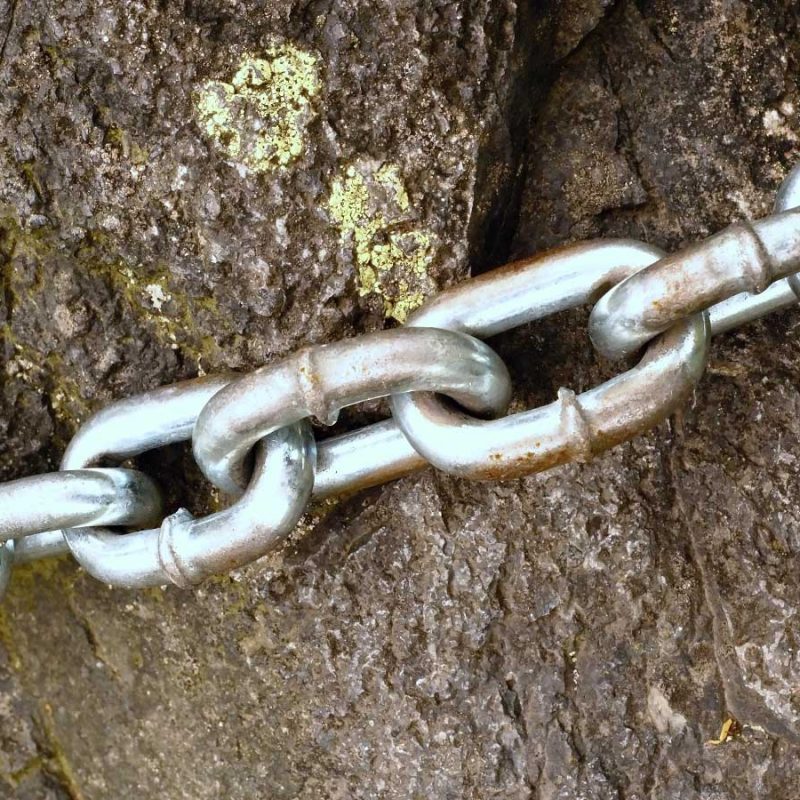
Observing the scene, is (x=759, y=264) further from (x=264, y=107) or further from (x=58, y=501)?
(x=58, y=501)

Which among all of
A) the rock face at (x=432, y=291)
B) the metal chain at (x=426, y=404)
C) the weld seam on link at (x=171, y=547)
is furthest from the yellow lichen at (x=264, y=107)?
the weld seam on link at (x=171, y=547)

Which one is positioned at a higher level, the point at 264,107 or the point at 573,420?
the point at 264,107

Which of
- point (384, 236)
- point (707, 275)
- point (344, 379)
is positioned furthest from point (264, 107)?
point (707, 275)

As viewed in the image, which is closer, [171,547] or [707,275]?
[707,275]

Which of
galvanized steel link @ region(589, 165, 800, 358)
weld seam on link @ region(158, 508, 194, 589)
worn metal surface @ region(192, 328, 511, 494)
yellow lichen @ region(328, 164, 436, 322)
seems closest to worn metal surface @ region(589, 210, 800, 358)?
galvanized steel link @ region(589, 165, 800, 358)

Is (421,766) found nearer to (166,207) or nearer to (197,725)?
(197,725)

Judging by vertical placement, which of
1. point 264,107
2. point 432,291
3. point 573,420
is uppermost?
point 264,107

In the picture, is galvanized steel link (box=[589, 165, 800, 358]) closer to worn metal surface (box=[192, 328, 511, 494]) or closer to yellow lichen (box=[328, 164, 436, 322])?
worn metal surface (box=[192, 328, 511, 494])
